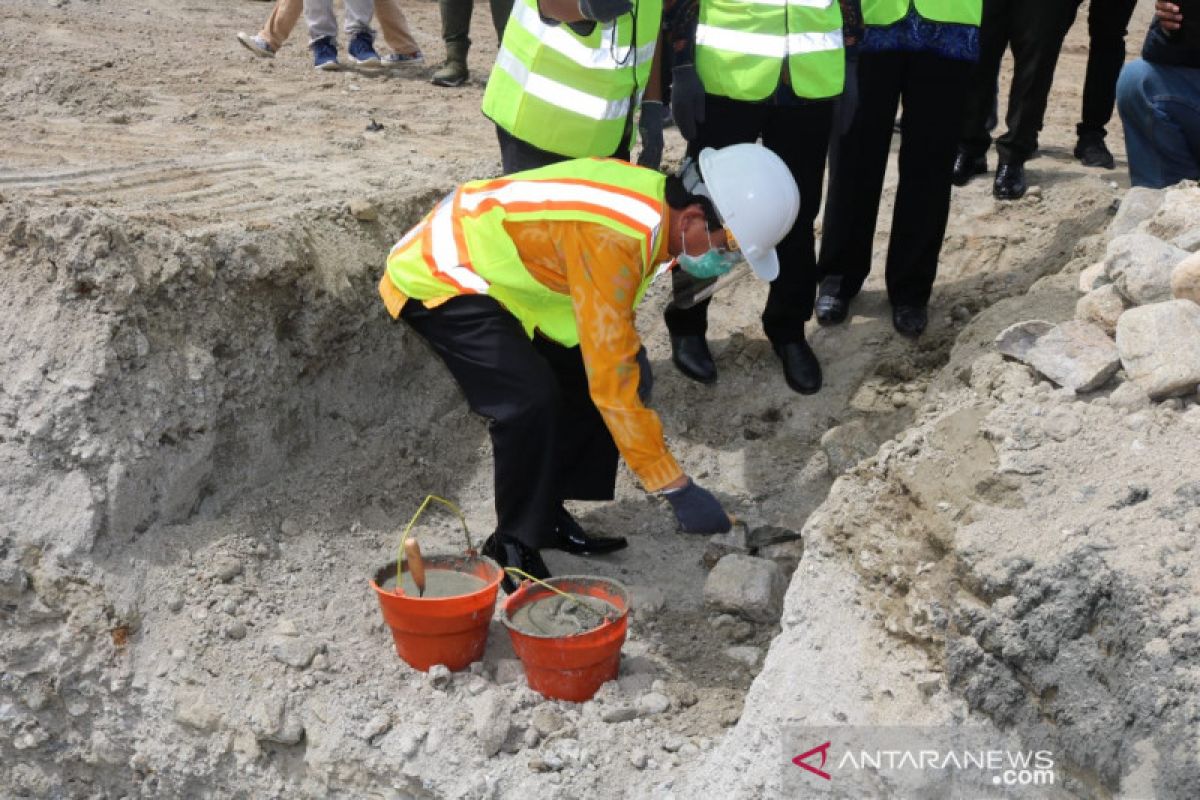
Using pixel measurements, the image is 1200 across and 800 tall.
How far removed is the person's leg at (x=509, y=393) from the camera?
3828 mm

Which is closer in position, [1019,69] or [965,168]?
[1019,69]

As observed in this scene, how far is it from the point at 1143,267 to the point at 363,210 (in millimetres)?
2843

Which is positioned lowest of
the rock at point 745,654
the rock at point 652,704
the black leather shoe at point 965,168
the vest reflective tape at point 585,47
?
the rock at point 745,654

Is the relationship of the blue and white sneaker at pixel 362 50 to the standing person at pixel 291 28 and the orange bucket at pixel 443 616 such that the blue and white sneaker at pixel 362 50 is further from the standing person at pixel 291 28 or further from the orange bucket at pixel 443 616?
the orange bucket at pixel 443 616

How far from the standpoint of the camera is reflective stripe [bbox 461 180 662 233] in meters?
3.55

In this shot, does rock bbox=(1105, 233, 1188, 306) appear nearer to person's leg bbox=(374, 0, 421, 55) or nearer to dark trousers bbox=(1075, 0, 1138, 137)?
dark trousers bbox=(1075, 0, 1138, 137)

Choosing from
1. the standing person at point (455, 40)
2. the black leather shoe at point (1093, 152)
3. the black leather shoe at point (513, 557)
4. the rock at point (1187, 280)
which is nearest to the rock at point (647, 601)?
the black leather shoe at point (513, 557)

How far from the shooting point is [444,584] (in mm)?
3867

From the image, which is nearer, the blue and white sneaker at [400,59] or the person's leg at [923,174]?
the person's leg at [923,174]

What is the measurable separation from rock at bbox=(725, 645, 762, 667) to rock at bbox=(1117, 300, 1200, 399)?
135cm

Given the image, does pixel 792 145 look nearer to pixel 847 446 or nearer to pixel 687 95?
pixel 687 95

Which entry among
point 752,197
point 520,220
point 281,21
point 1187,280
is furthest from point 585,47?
point 281,21

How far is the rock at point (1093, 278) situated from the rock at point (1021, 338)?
37cm

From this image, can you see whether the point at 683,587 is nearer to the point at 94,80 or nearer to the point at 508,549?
the point at 508,549
